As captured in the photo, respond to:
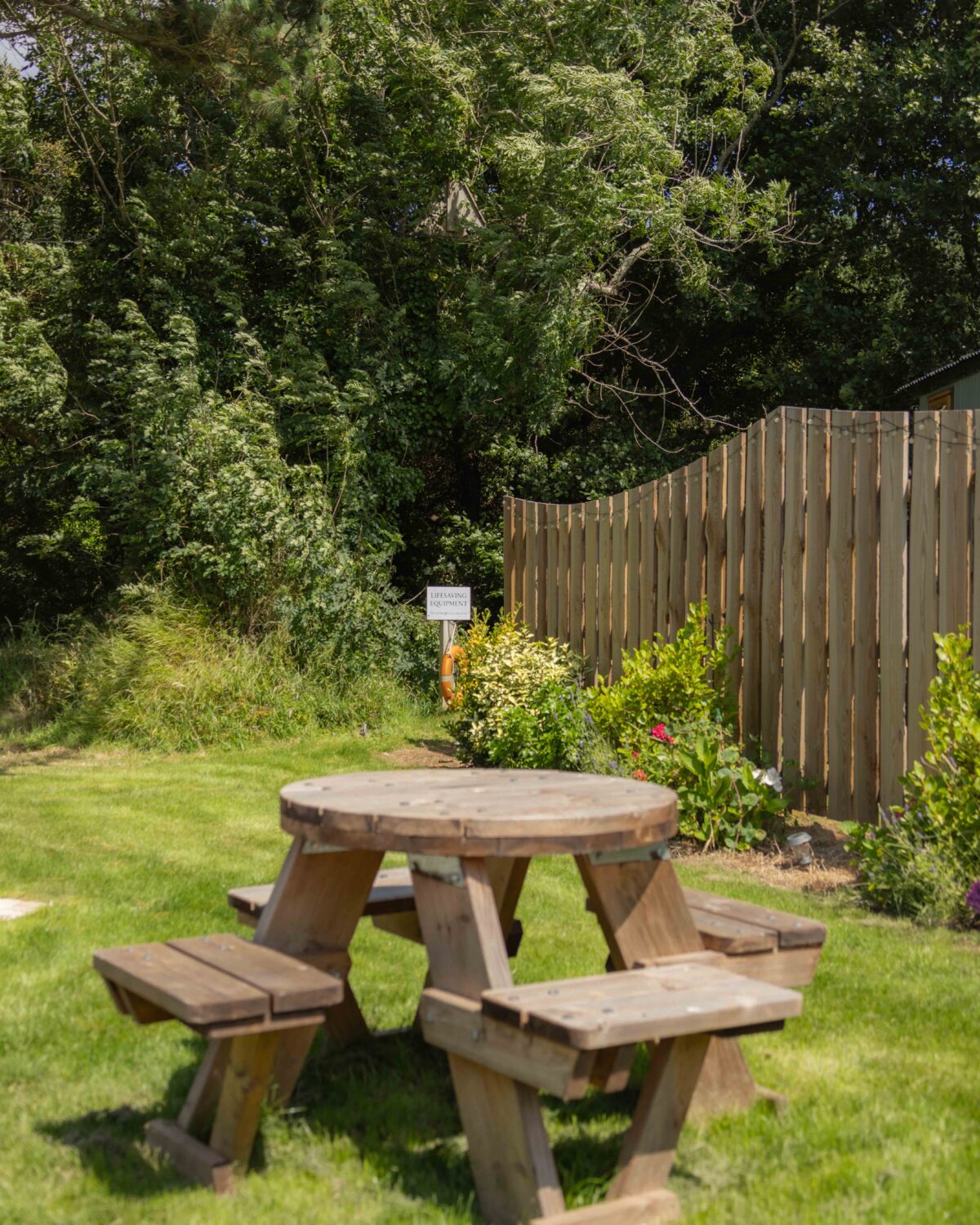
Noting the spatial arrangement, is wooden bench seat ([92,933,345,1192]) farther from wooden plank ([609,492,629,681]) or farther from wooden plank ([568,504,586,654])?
wooden plank ([568,504,586,654])

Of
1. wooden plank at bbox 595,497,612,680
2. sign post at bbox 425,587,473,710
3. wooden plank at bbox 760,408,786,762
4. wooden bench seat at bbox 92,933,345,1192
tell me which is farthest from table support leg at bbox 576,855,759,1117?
sign post at bbox 425,587,473,710

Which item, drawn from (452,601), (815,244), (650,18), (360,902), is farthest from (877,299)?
(360,902)

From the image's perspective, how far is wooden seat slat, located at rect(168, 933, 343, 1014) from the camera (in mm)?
2828

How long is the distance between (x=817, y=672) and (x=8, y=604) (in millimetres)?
12202

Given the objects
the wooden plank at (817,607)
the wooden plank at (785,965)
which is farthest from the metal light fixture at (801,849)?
the wooden plank at (785,965)

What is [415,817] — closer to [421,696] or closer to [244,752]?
[244,752]

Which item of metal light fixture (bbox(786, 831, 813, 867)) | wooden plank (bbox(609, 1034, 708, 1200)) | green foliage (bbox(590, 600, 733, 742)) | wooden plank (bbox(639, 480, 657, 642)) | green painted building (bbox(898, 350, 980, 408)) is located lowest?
metal light fixture (bbox(786, 831, 813, 867))

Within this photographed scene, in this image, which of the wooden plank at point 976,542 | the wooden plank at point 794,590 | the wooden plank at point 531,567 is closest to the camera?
the wooden plank at point 976,542

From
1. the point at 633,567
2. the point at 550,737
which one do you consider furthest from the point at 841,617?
the point at 633,567

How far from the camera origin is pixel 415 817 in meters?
3.00

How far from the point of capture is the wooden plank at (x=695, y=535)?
805 centimetres

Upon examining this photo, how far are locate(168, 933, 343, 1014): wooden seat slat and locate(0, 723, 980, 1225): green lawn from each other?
17.2 inches

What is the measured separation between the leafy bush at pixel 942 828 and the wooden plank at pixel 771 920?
1.84m

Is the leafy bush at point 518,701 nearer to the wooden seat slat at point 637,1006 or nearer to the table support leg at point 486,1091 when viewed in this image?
the table support leg at point 486,1091
